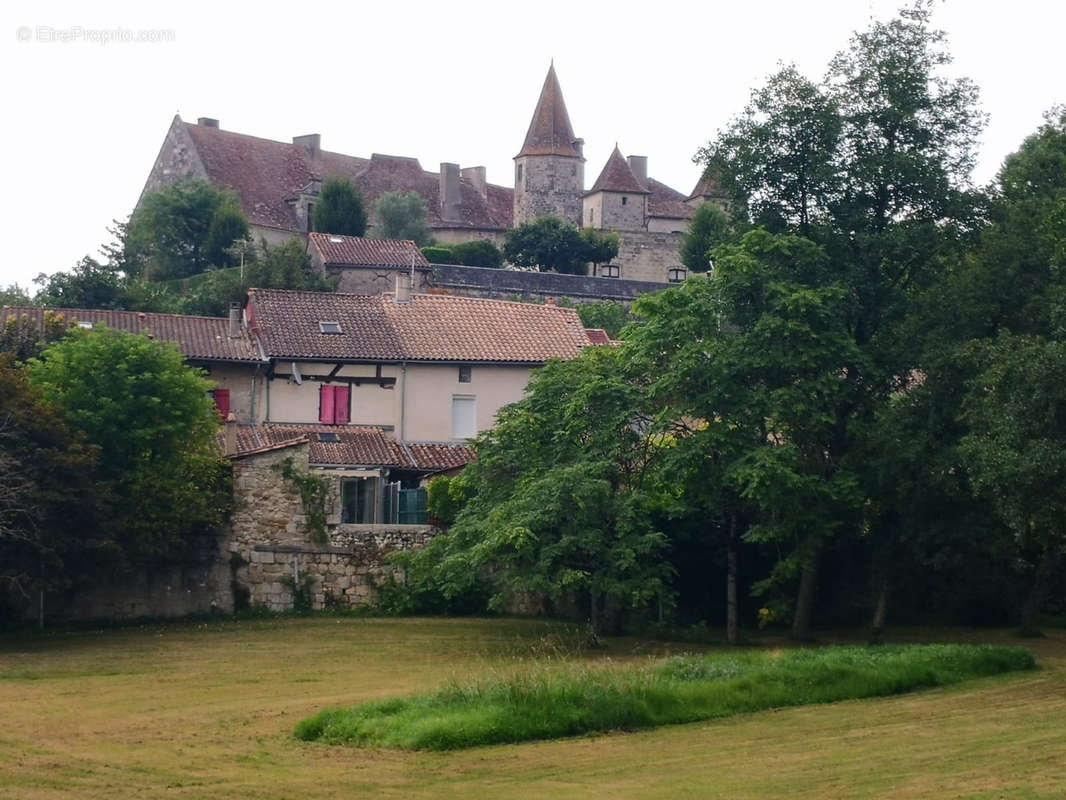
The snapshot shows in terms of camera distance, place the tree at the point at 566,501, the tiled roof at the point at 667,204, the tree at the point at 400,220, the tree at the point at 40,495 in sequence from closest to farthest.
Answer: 1. the tree at the point at 40,495
2. the tree at the point at 566,501
3. the tree at the point at 400,220
4. the tiled roof at the point at 667,204

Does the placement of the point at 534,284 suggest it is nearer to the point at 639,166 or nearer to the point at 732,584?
the point at 639,166

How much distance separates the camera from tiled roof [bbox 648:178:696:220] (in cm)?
10481

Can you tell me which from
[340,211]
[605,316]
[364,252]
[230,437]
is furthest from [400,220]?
[230,437]

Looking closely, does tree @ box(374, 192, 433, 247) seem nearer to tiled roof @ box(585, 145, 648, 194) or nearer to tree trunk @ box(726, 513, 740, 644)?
tiled roof @ box(585, 145, 648, 194)

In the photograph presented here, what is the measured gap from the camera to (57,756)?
19891 mm

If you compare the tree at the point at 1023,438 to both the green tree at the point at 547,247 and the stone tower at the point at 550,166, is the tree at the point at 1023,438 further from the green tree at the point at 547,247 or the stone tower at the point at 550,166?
the stone tower at the point at 550,166

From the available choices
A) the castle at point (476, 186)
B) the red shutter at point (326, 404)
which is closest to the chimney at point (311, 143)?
the castle at point (476, 186)

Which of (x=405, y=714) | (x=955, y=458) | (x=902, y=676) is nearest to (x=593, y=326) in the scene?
(x=955, y=458)

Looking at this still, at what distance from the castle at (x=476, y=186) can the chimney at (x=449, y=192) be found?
6 cm

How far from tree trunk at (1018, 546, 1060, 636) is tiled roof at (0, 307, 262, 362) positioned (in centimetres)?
2339

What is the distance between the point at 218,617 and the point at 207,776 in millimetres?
20138

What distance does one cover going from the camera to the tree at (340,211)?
8375 cm

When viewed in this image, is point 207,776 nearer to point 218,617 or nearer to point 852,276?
point 218,617

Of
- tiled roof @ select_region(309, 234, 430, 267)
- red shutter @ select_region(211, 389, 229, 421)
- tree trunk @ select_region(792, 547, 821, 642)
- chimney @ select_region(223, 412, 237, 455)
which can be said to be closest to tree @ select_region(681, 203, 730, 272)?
tiled roof @ select_region(309, 234, 430, 267)
